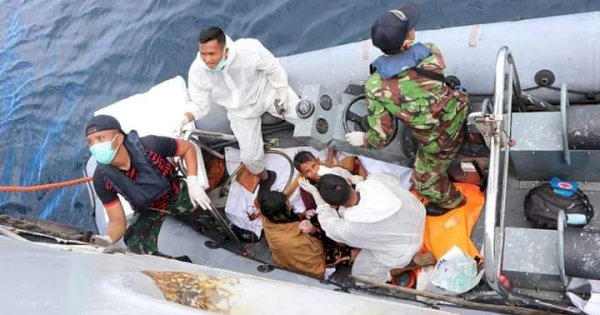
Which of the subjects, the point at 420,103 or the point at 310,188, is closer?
the point at 420,103

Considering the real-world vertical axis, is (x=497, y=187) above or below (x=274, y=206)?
above

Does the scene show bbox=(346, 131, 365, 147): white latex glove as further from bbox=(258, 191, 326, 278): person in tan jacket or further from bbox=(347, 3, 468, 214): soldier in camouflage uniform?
bbox=(258, 191, 326, 278): person in tan jacket

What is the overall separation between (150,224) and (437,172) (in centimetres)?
180

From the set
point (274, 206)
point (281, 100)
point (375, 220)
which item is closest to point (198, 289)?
point (375, 220)

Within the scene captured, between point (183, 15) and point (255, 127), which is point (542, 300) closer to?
point (255, 127)

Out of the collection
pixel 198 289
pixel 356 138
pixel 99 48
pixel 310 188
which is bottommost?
pixel 198 289

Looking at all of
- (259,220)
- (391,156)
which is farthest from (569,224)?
(259,220)

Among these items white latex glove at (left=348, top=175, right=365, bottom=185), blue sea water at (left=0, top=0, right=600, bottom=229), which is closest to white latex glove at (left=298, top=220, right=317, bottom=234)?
white latex glove at (left=348, top=175, right=365, bottom=185)

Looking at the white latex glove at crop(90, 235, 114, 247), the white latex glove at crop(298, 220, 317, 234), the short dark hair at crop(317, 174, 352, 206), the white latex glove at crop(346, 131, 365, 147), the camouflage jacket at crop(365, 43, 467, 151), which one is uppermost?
the camouflage jacket at crop(365, 43, 467, 151)

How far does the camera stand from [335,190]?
10.1 feet

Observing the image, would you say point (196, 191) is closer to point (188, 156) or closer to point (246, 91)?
point (188, 156)

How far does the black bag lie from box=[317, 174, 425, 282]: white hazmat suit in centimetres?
56

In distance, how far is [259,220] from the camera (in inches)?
167

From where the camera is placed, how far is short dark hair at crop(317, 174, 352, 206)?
122 inches
